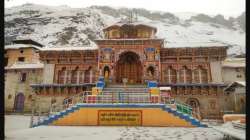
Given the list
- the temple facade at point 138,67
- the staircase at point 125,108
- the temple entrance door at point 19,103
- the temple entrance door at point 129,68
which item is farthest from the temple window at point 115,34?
the temple entrance door at point 19,103

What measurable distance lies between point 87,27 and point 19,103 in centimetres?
4341

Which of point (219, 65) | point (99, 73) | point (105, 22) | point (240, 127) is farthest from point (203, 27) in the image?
point (240, 127)

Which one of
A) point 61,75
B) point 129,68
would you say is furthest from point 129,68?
point 61,75

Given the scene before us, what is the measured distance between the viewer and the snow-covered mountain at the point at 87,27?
6036 cm

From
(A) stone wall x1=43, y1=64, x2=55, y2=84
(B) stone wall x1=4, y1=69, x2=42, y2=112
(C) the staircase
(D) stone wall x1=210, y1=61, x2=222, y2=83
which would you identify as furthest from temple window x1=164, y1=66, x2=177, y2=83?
(B) stone wall x1=4, y1=69, x2=42, y2=112

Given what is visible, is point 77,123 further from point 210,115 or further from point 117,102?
point 210,115

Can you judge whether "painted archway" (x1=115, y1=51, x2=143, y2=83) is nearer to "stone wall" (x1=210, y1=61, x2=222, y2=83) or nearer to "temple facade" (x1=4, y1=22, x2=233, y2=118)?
"temple facade" (x1=4, y1=22, x2=233, y2=118)

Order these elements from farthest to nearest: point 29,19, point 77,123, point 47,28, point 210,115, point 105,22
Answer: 1. point 105,22
2. point 29,19
3. point 47,28
4. point 210,115
5. point 77,123

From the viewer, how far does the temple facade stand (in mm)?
24734

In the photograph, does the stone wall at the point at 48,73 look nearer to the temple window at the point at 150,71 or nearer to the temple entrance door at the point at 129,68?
the temple entrance door at the point at 129,68

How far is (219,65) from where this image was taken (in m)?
25.4

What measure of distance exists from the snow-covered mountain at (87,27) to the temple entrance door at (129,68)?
24.7m

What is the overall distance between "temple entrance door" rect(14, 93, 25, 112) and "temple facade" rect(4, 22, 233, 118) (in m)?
3.35
